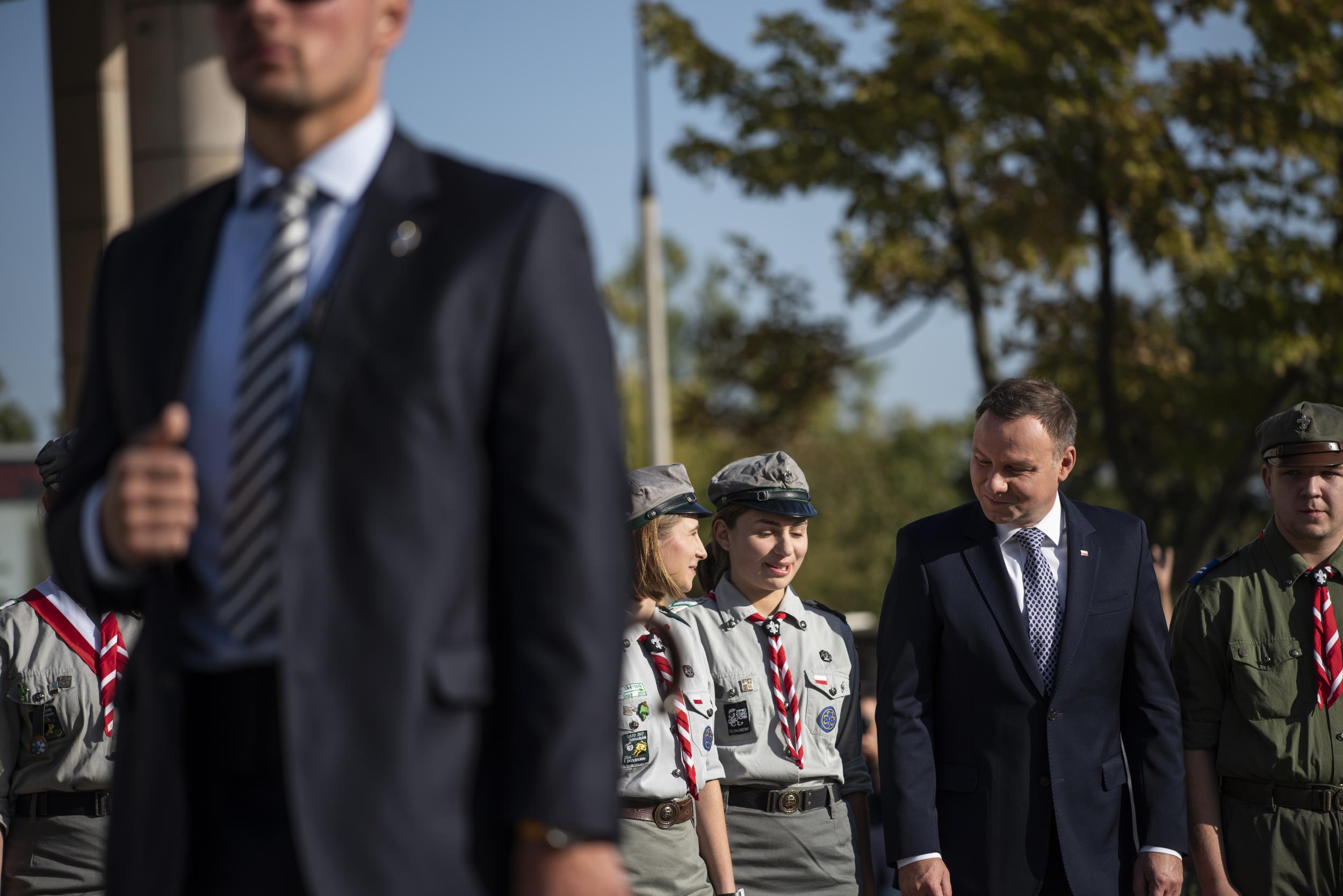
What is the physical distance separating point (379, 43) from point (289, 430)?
55 cm

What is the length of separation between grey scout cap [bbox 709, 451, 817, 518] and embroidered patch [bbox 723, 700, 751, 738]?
704mm

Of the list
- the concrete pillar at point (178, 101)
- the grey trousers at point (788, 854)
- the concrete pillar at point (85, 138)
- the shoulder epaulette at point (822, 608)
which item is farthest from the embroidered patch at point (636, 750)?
the concrete pillar at point (85, 138)

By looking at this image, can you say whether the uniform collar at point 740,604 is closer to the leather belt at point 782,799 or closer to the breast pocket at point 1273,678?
the leather belt at point 782,799

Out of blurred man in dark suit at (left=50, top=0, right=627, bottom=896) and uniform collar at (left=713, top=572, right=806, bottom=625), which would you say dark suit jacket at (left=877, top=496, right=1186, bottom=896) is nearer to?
uniform collar at (left=713, top=572, right=806, bottom=625)

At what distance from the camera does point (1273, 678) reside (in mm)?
4684

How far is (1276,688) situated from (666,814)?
6.47ft

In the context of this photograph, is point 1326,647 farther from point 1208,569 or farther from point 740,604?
point 740,604

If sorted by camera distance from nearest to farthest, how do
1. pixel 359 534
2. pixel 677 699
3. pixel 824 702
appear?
pixel 359 534, pixel 677 699, pixel 824 702

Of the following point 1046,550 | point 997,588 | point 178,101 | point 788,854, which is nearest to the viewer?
point 997,588

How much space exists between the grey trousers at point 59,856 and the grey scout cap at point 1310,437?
393 centimetres

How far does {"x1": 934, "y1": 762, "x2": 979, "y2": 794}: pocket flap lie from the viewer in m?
4.46

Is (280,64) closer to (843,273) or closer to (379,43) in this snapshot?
(379,43)

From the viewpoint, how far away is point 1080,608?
448 centimetres

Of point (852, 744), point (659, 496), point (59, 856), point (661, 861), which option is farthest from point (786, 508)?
point (59, 856)
